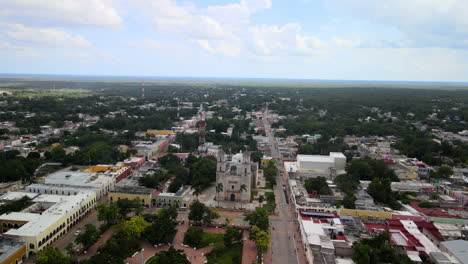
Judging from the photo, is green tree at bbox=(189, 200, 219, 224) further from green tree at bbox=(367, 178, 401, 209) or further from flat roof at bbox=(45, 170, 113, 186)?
green tree at bbox=(367, 178, 401, 209)

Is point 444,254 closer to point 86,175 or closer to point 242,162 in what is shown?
point 242,162

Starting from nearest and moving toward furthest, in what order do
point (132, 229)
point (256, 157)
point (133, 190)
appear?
point (132, 229), point (133, 190), point (256, 157)

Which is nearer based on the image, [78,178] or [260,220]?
[260,220]

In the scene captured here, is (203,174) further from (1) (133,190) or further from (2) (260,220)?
(2) (260,220)

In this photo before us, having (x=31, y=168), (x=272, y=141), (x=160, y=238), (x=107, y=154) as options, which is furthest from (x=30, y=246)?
(x=272, y=141)

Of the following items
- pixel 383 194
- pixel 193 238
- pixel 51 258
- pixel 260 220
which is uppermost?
pixel 383 194

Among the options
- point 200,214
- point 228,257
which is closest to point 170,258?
point 228,257
